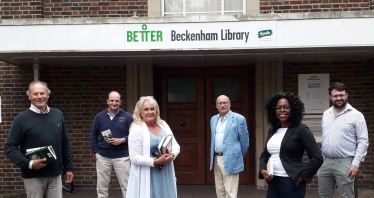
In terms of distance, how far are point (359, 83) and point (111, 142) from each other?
4.42 m

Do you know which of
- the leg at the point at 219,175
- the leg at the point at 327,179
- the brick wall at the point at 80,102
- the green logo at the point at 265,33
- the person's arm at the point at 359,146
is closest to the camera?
the person's arm at the point at 359,146

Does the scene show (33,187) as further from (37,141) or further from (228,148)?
(228,148)

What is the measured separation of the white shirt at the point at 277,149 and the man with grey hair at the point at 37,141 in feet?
7.07

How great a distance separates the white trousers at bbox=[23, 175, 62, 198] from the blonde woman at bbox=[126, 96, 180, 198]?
2.89ft

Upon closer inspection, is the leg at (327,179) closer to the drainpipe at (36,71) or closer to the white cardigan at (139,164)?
the white cardigan at (139,164)

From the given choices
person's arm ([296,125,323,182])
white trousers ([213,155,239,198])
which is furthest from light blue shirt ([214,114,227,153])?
person's arm ([296,125,323,182])

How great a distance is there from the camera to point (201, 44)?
5.64 metres

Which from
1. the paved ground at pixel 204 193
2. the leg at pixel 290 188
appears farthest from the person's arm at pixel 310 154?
the paved ground at pixel 204 193

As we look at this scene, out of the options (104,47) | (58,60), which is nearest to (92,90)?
(58,60)

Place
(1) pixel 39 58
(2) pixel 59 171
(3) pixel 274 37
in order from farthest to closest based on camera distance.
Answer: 1. (1) pixel 39 58
2. (3) pixel 274 37
3. (2) pixel 59 171

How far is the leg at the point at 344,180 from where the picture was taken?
470cm

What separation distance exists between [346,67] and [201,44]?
310 centimetres

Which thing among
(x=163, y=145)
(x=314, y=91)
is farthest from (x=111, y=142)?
(x=314, y=91)

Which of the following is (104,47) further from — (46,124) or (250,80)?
(250,80)
